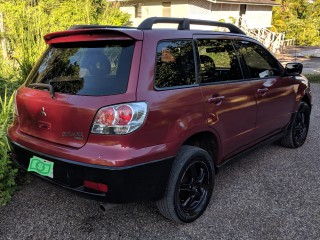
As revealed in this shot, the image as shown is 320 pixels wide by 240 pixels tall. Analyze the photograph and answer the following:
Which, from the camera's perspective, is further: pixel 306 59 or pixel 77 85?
pixel 306 59

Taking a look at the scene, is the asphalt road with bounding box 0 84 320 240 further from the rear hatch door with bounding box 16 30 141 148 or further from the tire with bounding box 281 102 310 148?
the tire with bounding box 281 102 310 148

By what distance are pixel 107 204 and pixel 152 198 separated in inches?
13.6

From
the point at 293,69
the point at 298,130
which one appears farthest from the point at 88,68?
the point at 298,130

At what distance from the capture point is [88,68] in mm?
2584

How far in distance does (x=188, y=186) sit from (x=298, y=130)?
8.59 ft

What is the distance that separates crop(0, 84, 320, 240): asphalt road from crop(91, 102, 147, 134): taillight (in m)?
0.70

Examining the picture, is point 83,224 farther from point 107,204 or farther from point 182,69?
point 182,69

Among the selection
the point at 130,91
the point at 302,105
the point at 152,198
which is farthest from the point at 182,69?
the point at 302,105

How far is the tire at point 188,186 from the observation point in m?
2.66

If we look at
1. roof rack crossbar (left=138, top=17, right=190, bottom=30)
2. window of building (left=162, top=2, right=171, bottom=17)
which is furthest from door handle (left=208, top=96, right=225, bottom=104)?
window of building (left=162, top=2, right=171, bottom=17)

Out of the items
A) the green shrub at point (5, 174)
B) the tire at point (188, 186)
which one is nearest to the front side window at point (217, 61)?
the tire at point (188, 186)

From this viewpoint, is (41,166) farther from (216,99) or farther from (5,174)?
(216,99)

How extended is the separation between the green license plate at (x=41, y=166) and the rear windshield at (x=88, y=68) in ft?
1.84

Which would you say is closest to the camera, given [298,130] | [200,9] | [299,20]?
[298,130]
